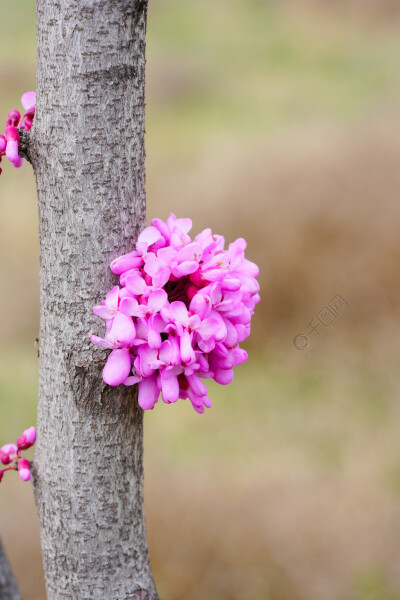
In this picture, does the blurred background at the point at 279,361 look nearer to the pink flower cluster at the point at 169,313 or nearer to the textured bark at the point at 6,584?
the pink flower cluster at the point at 169,313

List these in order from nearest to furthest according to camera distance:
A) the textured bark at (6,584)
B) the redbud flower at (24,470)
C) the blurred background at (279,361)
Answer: the redbud flower at (24,470) → the textured bark at (6,584) → the blurred background at (279,361)

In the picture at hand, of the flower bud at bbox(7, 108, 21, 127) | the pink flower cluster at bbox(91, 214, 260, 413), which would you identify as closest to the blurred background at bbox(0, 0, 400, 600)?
the pink flower cluster at bbox(91, 214, 260, 413)

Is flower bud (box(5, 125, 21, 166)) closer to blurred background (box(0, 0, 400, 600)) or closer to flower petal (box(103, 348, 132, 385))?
flower petal (box(103, 348, 132, 385))

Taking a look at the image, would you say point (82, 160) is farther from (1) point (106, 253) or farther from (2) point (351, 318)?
(2) point (351, 318)

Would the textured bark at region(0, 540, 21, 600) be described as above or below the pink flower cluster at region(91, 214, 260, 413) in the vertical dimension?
below

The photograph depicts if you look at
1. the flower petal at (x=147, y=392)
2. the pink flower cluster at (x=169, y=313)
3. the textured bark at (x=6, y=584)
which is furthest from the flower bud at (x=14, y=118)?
the textured bark at (x=6, y=584)

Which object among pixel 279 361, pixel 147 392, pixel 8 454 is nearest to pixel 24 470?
pixel 8 454

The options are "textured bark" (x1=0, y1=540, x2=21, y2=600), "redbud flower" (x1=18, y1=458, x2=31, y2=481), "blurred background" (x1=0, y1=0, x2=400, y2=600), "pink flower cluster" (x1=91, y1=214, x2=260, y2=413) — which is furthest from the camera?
"blurred background" (x1=0, y1=0, x2=400, y2=600)

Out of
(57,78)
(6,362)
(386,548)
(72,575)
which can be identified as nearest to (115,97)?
(57,78)
